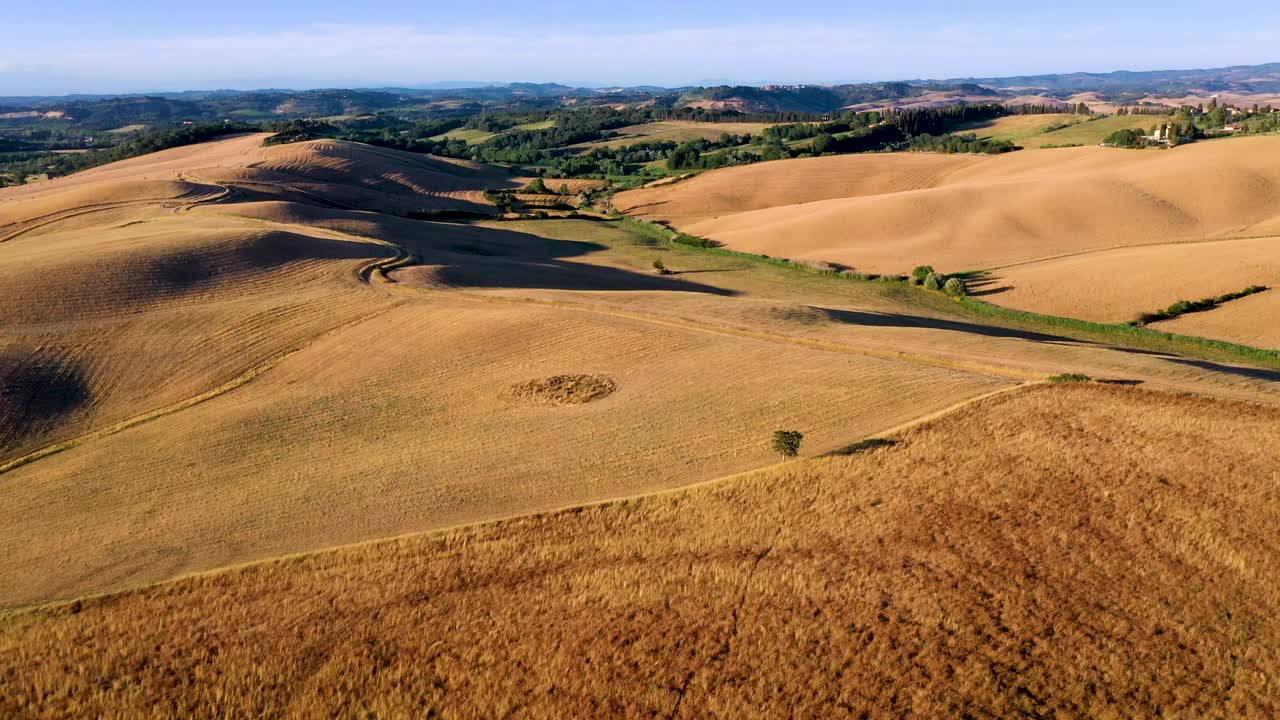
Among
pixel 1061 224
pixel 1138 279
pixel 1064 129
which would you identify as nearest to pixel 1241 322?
pixel 1138 279

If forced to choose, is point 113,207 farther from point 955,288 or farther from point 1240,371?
point 1240,371

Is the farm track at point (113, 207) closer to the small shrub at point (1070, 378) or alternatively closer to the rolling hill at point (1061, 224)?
the rolling hill at point (1061, 224)

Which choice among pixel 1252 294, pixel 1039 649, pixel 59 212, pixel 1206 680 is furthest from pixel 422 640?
pixel 59 212

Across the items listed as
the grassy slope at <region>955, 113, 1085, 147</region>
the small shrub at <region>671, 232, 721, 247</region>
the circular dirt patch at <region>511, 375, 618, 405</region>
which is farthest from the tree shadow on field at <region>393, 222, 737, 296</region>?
the grassy slope at <region>955, 113, 1085, 147</region>

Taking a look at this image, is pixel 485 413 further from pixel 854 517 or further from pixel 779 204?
pixel 779 204

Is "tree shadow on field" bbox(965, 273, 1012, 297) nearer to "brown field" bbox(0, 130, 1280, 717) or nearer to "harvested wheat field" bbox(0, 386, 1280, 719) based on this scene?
"brown field" bbox(0, 130, 1280, 717)

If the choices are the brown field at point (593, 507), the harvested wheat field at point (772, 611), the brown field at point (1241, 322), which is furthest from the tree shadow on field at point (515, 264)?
the harvested wheat field at point (772, 611)
